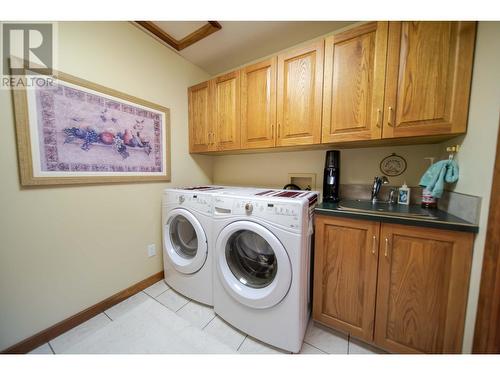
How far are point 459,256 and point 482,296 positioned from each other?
0.57 ft

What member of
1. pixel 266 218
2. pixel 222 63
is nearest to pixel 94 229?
pixel 266 218

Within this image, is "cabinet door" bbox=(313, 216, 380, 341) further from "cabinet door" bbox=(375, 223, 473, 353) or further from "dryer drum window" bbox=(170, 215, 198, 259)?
"dryer drum window" bbox=(170, 215, 198, 259)

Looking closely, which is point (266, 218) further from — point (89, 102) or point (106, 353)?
point (89, 102)

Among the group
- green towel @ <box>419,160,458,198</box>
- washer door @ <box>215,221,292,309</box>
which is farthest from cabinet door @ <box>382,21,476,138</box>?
washer door @ <box>215,221,292,309</box>

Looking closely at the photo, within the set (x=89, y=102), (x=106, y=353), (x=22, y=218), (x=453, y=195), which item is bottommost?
(x=106, y=353)

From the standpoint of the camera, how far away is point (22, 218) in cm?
101

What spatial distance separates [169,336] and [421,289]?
154cm

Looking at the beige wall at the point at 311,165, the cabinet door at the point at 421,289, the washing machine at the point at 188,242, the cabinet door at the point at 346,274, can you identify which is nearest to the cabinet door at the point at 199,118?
the beige wall at the point at 311,165

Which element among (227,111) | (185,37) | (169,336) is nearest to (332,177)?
(227,111)

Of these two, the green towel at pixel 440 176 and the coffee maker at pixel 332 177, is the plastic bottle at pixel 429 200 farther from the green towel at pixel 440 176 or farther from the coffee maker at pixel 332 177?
the coffee maker at pixel 332 177

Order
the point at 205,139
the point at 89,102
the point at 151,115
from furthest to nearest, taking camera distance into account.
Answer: the point at 205,139
the point at 151,115
the point at 89,102

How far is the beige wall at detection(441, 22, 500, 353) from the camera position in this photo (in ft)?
2.47

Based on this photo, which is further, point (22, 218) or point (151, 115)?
point (151, 115)

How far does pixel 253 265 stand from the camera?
4.21 feet
